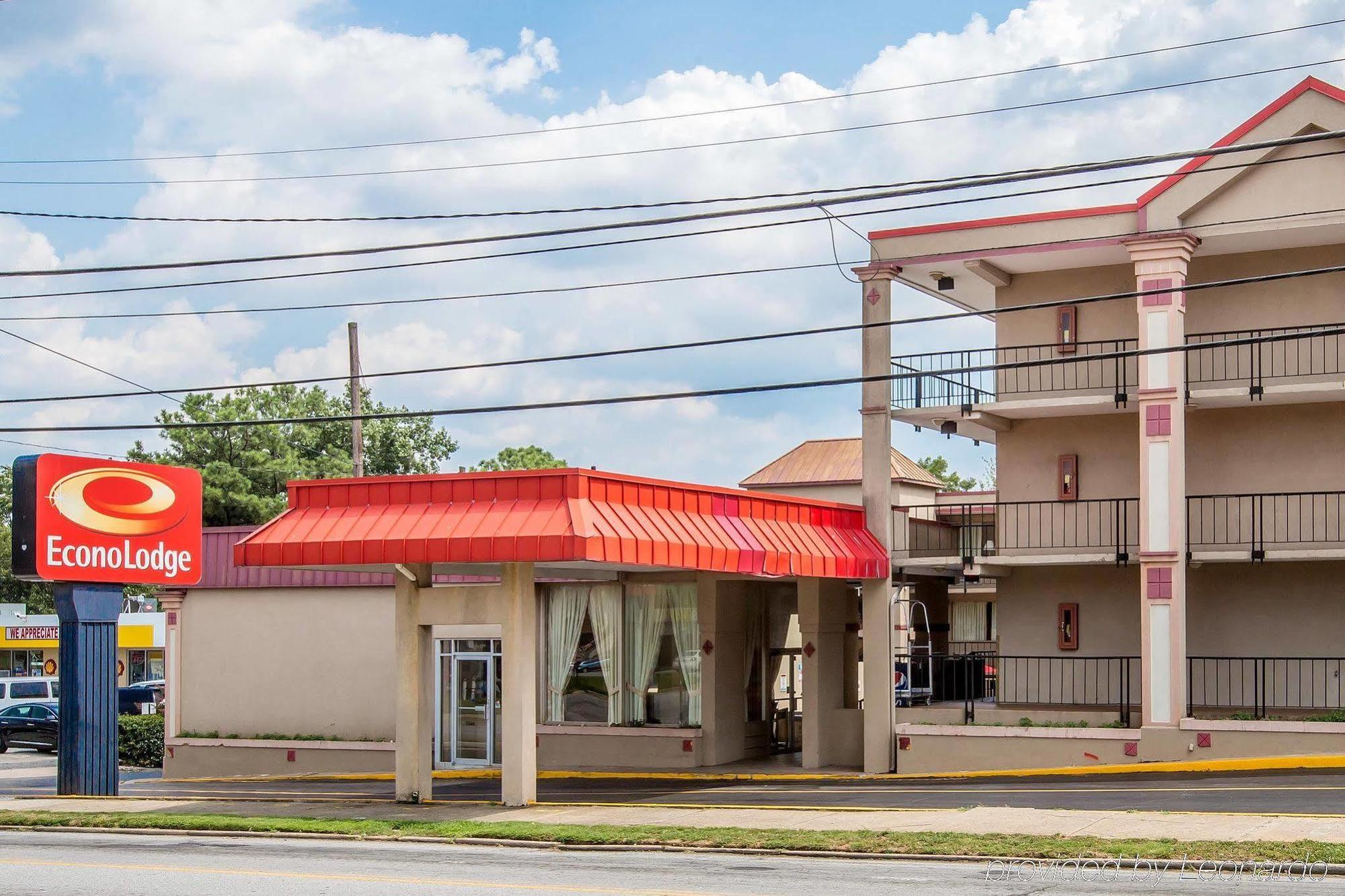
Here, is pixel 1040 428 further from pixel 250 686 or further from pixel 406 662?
pixel 250 686

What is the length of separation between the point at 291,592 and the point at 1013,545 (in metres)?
15.4

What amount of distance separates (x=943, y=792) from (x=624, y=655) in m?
8.96

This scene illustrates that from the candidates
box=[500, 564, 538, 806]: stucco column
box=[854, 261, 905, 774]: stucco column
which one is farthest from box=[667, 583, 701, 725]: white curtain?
box=[500, 564, 538, 806]: stucco column

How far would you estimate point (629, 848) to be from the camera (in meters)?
17.2

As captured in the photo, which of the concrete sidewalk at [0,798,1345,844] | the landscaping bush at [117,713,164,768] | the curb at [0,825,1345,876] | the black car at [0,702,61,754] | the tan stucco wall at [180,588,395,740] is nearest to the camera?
the curb at [0,825,1345,876]

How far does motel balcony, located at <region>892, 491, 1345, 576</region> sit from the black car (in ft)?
83.3

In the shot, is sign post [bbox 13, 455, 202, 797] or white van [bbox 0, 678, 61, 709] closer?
sign post [bbox 13, 455, 202, 797]

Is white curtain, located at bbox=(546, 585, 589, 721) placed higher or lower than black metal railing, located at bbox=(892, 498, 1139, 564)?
lower

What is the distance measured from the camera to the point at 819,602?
28.5 meters

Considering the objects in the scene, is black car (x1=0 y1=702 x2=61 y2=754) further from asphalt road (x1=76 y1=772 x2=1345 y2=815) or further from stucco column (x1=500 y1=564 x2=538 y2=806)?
stucco column (x1=500 y1=564 x2=538 y2=806)

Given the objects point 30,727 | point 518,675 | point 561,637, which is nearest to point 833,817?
point 518,675

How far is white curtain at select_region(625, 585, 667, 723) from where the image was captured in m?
29.9

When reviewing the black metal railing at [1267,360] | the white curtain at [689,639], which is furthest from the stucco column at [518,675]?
the black metal railing at [1267,360]

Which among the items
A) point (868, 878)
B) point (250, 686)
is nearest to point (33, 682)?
point (250, 686)
